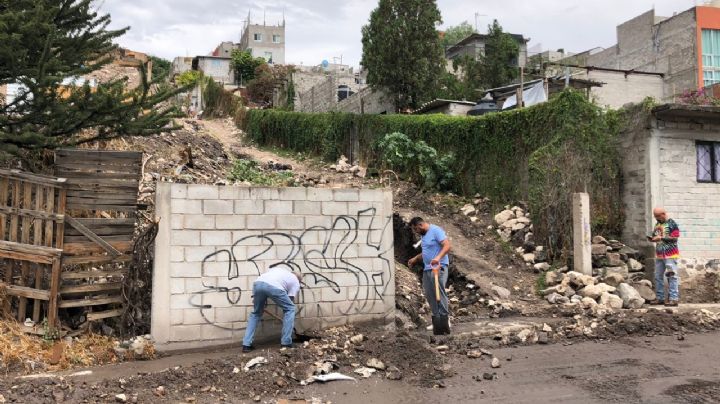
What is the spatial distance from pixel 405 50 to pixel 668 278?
17200 millimetres

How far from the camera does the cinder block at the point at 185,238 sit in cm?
671

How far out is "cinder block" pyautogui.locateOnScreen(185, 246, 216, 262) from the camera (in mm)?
6754

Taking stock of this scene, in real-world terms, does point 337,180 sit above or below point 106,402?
above

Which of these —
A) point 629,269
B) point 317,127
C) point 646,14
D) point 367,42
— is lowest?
point 629,269

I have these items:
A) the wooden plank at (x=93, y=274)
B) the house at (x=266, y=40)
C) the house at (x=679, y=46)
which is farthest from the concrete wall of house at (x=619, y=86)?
the house at (x=266, y=40)

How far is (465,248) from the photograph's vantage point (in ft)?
39.8

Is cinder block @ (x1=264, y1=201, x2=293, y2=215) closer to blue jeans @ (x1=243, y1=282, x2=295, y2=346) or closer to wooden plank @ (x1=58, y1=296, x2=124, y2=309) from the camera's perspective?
blue jeans @ (x1=243, y1=282, x2=295, y2=346)

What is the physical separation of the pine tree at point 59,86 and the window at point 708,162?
10292 mm

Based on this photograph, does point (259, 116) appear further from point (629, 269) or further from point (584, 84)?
point (629, 269)

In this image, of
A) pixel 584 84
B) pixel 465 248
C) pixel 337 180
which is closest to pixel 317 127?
pixel 337 180

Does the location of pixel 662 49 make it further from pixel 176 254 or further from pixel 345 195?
pixel 176 254

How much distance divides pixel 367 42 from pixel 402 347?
21163mm

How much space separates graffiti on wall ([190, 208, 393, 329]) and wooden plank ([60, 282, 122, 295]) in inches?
45.8

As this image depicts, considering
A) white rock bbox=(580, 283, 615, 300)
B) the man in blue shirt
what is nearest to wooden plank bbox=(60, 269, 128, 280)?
the man in blue shirt
